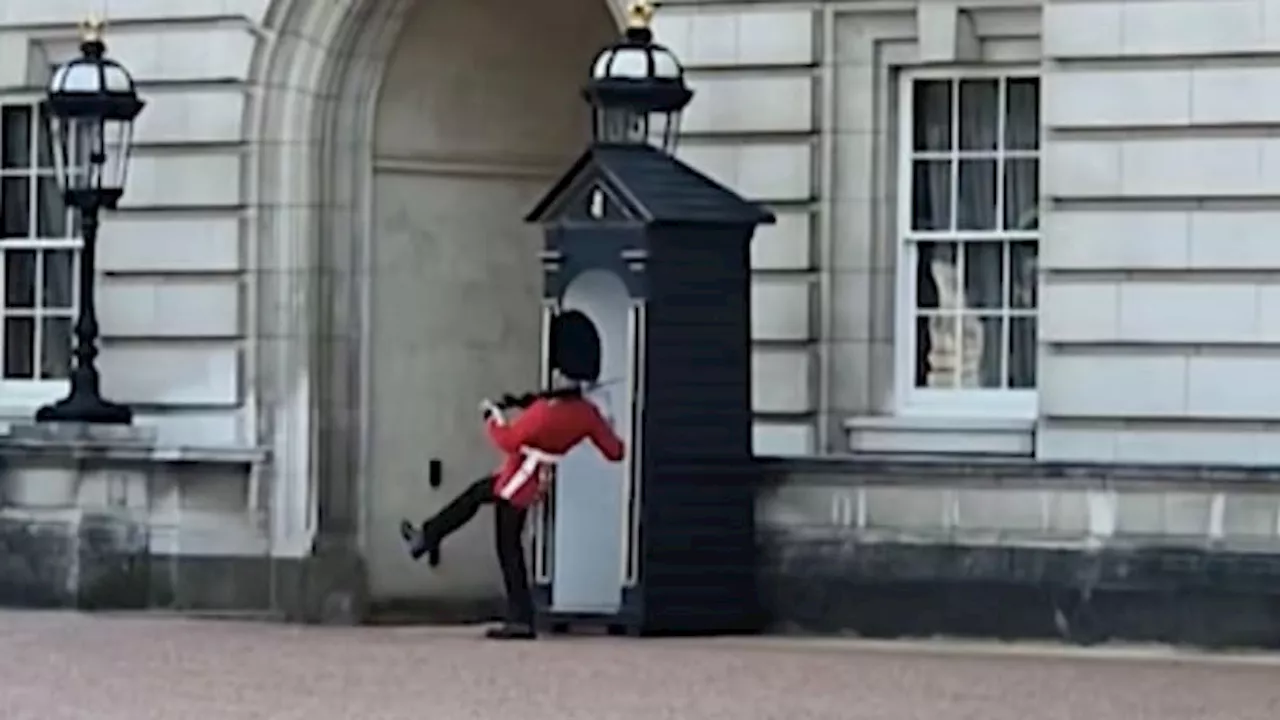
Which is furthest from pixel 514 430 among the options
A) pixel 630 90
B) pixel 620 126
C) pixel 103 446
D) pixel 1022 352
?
Answer: pixel 103 446

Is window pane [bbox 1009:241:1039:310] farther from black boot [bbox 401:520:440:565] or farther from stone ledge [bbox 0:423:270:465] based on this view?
stone ledge [bbox 0:423:270:465]

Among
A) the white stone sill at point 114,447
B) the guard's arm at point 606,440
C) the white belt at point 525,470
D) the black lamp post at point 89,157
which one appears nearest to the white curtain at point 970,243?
the guard's arm at point 606,440

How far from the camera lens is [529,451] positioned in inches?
815

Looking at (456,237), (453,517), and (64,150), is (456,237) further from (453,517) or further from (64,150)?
(453,517)

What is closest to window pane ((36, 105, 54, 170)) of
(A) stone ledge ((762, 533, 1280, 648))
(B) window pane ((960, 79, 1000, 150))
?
(B) window pane ((960, 79, 1000, 150))

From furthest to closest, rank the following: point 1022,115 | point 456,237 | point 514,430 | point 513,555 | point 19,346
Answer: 1. point 19,346
2. point 456,237
3. point 1022,115
4. point 514,430
5. point 513,555

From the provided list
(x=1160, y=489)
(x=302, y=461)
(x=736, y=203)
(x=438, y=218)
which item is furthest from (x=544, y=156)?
(x=1160, y=489)

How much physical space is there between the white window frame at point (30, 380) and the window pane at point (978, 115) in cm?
504

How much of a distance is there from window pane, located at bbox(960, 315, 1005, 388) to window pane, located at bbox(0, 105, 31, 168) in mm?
5625

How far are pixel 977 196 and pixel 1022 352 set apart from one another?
80cm

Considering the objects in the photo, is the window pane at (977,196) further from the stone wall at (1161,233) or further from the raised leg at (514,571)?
the raised leg at (514,571)

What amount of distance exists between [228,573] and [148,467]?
0.70m

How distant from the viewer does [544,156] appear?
2478 centimetres

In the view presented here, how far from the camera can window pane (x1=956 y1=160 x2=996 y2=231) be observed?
22.0m
